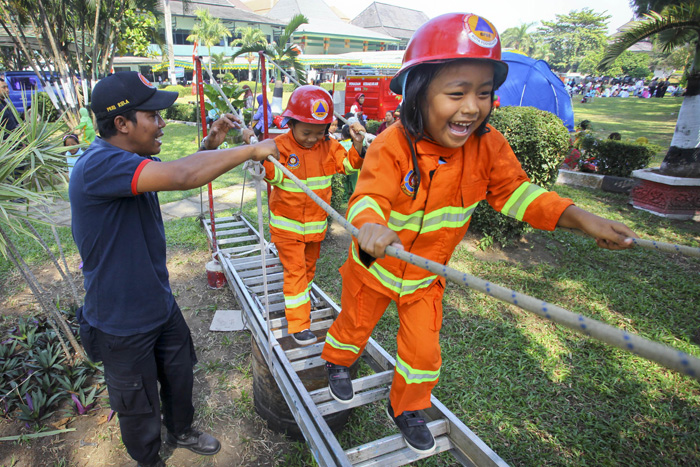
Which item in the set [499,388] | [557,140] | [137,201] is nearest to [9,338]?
[137,201]

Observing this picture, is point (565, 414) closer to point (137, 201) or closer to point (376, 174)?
point (376, 174)

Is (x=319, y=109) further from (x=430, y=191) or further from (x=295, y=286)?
(x=430, y=191)

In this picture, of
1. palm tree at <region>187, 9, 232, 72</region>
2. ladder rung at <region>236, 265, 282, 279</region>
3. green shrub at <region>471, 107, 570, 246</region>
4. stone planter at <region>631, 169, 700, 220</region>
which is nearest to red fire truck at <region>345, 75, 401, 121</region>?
stone planter at <region>631, 169, 700, 220</region>

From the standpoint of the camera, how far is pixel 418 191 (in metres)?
1.84

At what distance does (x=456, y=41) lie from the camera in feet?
5.54

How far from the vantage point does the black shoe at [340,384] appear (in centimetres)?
230

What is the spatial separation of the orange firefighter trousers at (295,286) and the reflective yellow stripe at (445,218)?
4.86 feet

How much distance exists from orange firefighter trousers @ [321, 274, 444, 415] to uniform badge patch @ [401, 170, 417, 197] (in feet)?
1.77

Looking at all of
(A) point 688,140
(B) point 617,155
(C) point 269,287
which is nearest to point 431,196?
(C) point 269,287

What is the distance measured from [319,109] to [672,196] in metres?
6.91

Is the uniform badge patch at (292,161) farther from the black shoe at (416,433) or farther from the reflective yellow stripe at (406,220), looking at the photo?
the black shoe at (416,433)

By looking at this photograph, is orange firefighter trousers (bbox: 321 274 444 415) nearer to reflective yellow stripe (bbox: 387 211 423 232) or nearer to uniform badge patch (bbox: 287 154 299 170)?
reflective yellow stripe (bbox: 387 211 423 232)

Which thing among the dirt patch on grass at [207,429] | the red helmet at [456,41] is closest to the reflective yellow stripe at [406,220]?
the red helmet at [456,41]

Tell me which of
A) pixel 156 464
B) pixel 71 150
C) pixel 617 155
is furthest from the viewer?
pixel 617 155
